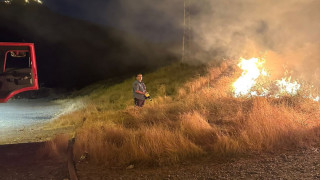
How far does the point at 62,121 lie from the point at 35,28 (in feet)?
137

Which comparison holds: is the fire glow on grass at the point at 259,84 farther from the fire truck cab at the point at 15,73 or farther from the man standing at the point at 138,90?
the fire truck cab at the point at 15,73

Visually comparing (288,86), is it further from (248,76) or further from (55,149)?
(55,149)

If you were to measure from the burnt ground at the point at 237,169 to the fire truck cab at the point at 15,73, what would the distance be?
3.21 metres

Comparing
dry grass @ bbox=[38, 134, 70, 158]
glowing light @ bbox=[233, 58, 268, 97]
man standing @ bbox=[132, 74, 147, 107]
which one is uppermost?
glowing light @ bbox=[233, 58, 268, 97]

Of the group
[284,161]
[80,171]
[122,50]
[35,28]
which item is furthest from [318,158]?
[35,28]

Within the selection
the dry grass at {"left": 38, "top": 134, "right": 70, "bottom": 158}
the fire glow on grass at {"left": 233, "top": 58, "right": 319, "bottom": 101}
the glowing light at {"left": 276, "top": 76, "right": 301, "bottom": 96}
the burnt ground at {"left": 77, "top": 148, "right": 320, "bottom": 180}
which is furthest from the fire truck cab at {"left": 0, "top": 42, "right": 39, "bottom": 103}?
the glowing light at {"left": 276, "top": 76, "right": 301, "bottom": 96}

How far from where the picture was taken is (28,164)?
209 inches

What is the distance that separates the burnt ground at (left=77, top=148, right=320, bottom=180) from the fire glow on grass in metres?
4.77

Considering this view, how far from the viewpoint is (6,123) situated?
10.5 metres

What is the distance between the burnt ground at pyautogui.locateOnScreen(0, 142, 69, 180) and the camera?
471 centimetres

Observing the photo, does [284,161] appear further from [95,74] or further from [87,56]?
[87,56]

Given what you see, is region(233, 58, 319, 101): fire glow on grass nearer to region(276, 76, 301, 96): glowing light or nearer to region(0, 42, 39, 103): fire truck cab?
region(276, 76, 301, 96): glowing light

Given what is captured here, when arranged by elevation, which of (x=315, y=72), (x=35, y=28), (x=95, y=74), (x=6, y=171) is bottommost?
(x=6, y=171)

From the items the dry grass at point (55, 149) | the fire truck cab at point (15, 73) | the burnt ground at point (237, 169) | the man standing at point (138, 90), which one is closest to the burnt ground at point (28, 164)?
the dry grass at point (55, 149)
